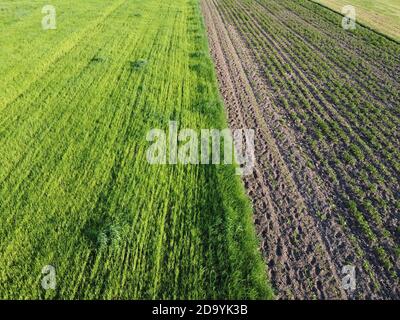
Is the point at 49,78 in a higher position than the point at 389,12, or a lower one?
lower

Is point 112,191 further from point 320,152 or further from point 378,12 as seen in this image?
point 378,12

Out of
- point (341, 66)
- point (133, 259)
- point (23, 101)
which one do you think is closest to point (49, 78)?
point (23, 101)

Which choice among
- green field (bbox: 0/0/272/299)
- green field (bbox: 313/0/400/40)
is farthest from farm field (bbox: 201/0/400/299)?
green field (bbox: 313/0/400/40)

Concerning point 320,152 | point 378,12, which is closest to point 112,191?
point 320,152

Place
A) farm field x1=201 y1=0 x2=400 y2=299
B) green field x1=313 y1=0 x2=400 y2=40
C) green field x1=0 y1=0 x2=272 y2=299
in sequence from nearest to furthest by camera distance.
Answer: green field x1=0 y1=0 x2=272 y2=299, farm field x1=201 y1=0 x2=400 y2=299, green field x1=313 y1=0 x2=400 y2=40

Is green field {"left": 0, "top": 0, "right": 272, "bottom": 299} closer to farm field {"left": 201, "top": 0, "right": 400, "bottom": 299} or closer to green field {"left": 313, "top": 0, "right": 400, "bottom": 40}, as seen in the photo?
farm field {"left": 201, "top": 0, "right": 400, "bottom": 299}

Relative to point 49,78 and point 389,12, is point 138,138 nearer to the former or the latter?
point 49,78

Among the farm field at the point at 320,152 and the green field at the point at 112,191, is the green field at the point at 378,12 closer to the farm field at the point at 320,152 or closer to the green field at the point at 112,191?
the farm field at the point at 320,152
